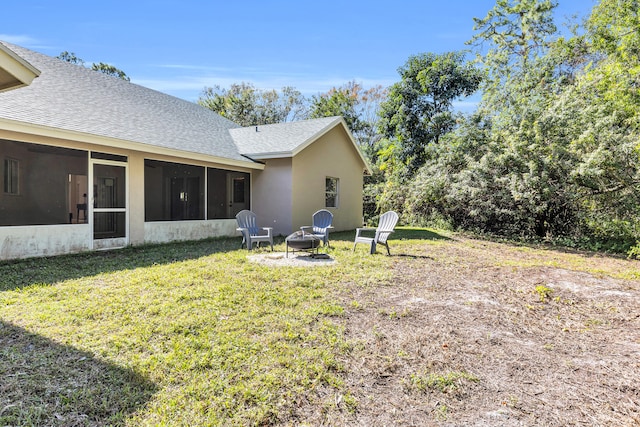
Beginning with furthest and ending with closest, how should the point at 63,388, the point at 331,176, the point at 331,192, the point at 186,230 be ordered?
the point at 331,192, the point at 331,176, the point at 186,230, the point at 63,388

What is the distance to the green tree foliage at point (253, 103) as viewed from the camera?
1091 inches

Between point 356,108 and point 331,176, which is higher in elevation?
point 356,108

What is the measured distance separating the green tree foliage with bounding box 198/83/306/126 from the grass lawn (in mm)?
23342

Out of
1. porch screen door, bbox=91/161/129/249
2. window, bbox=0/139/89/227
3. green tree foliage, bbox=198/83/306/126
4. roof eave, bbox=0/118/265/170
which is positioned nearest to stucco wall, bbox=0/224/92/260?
window, bbox=0/139/89/227

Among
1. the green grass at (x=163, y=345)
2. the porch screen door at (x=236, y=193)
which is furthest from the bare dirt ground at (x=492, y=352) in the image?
the porch screen door at (x=236, y=193)

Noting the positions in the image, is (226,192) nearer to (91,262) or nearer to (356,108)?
(91,262)

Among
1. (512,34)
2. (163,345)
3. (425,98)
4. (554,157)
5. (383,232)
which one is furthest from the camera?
(512,34)

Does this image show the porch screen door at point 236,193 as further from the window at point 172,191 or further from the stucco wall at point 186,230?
the window at point 172,191

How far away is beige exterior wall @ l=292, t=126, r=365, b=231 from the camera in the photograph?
12.1 m

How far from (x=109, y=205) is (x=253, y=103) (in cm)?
2169

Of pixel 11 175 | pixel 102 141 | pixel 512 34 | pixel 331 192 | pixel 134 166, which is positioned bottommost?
pixel 11 175

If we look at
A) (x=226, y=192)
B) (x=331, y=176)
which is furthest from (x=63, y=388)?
(x=331, y=176)

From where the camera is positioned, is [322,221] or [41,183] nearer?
[41,183]

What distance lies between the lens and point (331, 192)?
14164 millimetres
